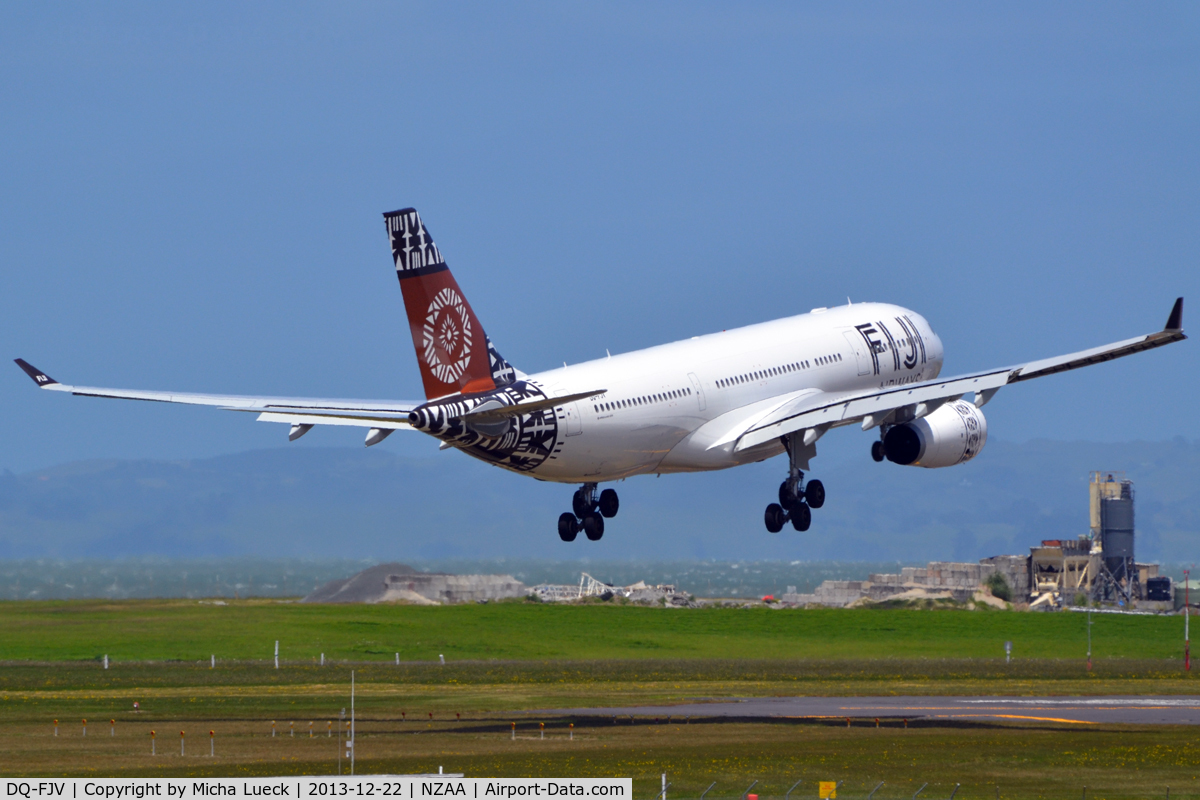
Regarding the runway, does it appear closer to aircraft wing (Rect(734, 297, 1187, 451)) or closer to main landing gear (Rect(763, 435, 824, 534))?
main landing gear (Rect(763, 435, 824, 534))

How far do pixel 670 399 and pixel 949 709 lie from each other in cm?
3097

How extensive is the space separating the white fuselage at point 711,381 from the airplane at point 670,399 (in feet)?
0.19

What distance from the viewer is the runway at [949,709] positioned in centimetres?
7694

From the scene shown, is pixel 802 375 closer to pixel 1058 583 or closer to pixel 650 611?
pixel 650 611

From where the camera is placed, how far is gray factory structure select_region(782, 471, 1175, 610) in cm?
17038

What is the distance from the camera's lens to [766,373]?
6147cm

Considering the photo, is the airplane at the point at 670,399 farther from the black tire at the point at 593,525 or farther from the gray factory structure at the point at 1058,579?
the gray factory structure at the point at 1058,579

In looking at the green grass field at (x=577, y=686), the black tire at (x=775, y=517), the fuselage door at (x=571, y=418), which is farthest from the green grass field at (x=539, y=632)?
the fuselage door at (x=571, y=418)

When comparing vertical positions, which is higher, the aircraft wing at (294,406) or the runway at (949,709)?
the aircraft wing at (294,406)

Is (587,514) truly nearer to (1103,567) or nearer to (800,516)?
(800,516)

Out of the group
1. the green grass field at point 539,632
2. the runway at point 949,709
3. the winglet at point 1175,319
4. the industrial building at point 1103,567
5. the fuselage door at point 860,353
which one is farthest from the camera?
the industrial building at point 1103,567

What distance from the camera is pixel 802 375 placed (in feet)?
207

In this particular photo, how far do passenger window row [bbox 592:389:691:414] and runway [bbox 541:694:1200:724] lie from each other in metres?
23.4

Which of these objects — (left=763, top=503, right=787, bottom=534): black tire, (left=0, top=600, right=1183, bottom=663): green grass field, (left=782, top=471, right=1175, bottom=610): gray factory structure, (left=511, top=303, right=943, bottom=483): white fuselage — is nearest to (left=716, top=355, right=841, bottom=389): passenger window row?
(left=511, top=303, right=943, bottom=483): white fuselage
